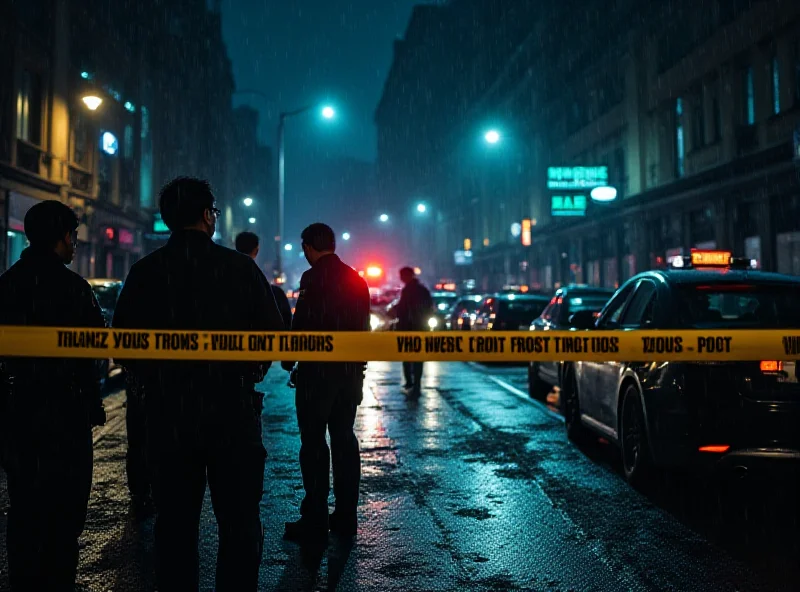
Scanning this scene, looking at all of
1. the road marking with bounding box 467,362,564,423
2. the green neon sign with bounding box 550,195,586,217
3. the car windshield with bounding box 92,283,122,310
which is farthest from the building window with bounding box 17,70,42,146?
the green neon sign with bounding box 550,195,586,217

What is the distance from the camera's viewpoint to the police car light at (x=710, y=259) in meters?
8.80

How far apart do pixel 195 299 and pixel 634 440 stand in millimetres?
4666

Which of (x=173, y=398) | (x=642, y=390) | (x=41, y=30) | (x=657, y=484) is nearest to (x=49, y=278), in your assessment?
(x=173, y=398)

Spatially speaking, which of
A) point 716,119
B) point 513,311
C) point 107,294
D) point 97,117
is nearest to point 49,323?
point 107,294

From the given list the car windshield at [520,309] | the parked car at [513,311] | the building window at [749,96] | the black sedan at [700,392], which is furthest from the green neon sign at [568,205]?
the black sedan at [700,392]

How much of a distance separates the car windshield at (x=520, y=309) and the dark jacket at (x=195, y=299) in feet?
53.5

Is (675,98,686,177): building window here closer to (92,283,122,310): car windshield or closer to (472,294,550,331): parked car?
(472,294,550,331): parked car

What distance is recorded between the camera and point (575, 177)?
38.5 metres

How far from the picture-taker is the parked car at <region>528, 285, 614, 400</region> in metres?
12.6

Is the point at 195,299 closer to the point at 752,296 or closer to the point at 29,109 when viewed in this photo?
the point at 752,296

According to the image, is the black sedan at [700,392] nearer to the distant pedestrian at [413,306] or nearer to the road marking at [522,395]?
the road marking at [522,395]

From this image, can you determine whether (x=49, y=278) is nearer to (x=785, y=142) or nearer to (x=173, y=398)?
(x=173, y=398)

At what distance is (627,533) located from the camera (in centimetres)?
591

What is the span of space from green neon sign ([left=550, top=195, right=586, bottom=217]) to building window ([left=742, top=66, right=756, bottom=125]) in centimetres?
1312
